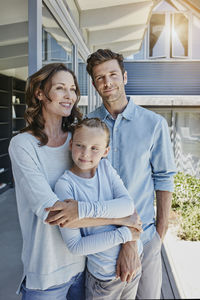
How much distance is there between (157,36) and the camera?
34.1 ft

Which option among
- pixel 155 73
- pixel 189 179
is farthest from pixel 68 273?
pixel 155 73

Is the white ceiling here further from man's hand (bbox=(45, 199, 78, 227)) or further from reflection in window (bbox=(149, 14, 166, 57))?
reflection in window (bbox=(149, 14, 166, 57))

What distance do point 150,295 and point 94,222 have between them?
1.63 feet

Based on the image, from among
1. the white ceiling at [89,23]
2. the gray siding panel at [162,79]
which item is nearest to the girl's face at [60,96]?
the white ceiling at [89,23]

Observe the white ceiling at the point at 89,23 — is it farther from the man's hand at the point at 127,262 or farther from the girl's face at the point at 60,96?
the man's hand at the point at 127,262

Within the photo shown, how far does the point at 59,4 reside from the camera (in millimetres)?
2275

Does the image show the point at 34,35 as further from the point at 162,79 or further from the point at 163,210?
the point at 162,79

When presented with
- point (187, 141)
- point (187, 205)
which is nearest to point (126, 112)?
point (187, 205)

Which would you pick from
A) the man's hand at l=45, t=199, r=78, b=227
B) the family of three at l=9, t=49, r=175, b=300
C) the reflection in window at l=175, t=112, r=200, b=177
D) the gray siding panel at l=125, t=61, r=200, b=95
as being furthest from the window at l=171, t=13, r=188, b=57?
the man's hand at l=45, t=199, r=78, b=227

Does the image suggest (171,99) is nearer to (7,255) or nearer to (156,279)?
(7,255)

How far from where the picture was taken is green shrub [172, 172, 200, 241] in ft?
15.5

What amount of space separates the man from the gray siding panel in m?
8.76

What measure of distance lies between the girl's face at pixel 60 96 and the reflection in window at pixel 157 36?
9.54 metres

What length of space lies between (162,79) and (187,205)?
556 cm
